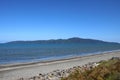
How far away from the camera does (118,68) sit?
14.0 metres

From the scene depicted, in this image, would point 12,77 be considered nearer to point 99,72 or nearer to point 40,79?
point 40,79

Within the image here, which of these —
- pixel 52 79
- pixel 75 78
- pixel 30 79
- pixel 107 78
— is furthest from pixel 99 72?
pixel 30 79

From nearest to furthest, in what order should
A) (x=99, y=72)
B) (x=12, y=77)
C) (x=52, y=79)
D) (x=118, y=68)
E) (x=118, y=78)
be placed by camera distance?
(x=118, y=78) → (x=99, y=72) → (x=118, y=68) → (x=52, y=79) → (x=12, y=77)

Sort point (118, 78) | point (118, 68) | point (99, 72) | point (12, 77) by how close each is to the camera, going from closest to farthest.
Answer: point (118, 78), point (99, 72), point (118, 68), point (12, 77)

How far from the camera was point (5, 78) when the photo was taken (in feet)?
56.8

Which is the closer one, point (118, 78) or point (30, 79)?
point (118, 78)

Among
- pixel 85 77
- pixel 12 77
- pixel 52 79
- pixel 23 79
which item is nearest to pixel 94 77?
pixel 85 77

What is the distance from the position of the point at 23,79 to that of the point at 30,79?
1.52 ft

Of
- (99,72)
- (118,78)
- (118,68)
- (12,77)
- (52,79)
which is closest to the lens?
(118,78)

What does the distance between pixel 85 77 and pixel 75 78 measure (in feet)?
2.09

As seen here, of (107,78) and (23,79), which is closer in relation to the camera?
(107,78)

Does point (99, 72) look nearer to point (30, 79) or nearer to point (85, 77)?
point (85, 77)

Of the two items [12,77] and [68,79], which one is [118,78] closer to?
[68,79]

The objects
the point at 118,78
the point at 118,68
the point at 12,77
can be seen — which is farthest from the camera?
the point at 12,77
